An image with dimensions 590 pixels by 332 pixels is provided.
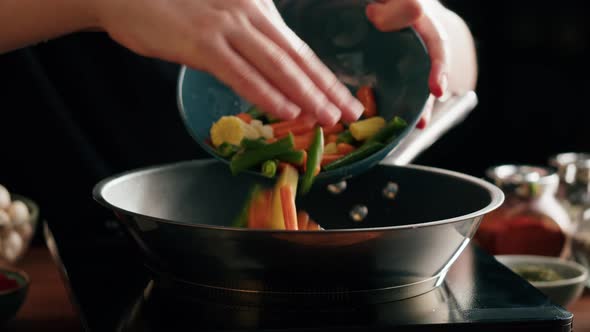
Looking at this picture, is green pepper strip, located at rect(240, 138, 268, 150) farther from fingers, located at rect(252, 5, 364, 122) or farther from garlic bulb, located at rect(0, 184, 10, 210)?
garlic bulb, located at rect(0, 184, 10, 210)

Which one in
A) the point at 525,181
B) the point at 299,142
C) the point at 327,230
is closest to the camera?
the point at 327,230

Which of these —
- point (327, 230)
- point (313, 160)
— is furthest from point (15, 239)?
point (327, 230)

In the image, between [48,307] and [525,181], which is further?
[525,181]

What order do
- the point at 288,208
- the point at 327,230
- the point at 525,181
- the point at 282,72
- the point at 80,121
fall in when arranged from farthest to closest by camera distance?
the point at 80,121 < the point at 525,181 < the point at 288,208 < the point at 282,72 < the point at 327,230

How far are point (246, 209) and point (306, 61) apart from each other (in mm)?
296

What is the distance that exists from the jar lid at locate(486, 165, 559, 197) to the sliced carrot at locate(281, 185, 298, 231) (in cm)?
42

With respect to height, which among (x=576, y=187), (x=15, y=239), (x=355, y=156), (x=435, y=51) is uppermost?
(x=435, y=51)

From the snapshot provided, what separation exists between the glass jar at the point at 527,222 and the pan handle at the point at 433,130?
12cm

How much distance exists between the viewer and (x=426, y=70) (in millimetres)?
1057

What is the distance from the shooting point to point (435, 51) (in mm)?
1040

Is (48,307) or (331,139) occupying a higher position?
(331,139)

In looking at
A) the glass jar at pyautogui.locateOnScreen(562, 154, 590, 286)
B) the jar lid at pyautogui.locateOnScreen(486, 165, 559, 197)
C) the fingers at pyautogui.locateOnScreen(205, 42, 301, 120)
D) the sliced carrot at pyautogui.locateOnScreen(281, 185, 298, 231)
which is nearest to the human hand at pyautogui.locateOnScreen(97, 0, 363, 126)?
the fingers at pyautogui.locateOnScreen(205, 42, 301, 120)

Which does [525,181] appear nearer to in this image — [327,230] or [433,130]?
[433,130]

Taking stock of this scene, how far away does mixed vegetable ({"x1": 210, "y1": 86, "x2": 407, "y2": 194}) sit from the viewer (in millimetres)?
1016
